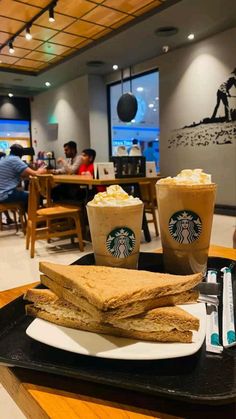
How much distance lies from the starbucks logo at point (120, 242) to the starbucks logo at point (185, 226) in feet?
0.32

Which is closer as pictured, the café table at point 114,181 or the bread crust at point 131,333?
the bread crust at point 131,333

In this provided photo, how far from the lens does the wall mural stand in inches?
215

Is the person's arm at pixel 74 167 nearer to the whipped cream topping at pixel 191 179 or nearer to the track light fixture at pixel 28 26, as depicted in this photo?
the track light fixture at pixel 28 26

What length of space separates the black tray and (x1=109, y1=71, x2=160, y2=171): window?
6585 mm

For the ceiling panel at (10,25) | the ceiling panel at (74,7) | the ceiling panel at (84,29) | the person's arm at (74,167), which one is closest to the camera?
the ceiling panel at (74,7)

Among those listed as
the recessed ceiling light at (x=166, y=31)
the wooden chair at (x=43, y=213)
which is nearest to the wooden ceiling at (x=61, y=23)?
the recessed ceiling light at (x=166, y=31)

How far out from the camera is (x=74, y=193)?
4.75 m

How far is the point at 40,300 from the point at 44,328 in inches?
2.1

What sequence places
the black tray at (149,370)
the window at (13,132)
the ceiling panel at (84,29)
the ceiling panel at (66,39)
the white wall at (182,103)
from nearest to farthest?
the black tray at (149,370) < the ceiling panel at (84,29) < the white wall at (182,103) < the ceiling panel at (66,39) < the window at (13,132)

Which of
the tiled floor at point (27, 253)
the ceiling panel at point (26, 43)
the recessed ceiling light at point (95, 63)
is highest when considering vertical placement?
the ceiling panel at point (26, 43)

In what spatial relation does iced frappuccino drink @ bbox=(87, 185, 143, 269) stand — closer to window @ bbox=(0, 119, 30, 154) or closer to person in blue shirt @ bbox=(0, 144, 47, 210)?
person in blue shirt @ bbox=(0, 144, 47, 210)

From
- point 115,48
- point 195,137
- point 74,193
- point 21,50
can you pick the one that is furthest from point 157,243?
point 21,50

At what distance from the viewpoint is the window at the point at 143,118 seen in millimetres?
7332

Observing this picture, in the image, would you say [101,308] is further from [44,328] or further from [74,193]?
[74,193]
